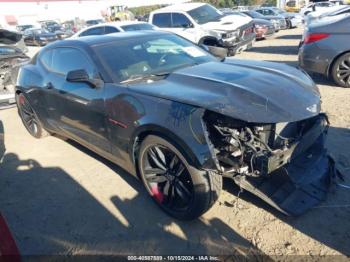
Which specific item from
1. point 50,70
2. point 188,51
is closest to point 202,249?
point 188,51

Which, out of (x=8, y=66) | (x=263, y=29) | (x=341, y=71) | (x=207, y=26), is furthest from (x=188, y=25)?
(x=263, y=29)

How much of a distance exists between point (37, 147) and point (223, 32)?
693cm

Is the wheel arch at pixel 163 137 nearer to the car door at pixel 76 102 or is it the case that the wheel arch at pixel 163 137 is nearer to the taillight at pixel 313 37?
the car door at pixel 76 102

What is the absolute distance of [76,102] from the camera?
3.92 meters

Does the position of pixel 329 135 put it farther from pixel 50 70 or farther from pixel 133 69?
pixel 50 70

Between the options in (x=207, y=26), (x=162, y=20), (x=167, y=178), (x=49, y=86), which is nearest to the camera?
(x=167, y=178)

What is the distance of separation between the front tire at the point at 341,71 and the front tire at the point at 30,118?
5.55 meters

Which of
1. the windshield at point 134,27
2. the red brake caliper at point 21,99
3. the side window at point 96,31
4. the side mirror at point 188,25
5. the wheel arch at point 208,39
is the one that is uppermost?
the windshield at point 134,27

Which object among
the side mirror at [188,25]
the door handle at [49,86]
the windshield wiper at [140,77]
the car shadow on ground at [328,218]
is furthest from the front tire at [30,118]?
the side mirror at [188,25]

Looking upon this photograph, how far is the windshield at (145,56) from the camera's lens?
143 inches

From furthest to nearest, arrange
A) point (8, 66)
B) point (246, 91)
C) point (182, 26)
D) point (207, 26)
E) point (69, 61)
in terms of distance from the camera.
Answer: point (182, 26) → point (207, 26) → point (8, 66) → point (69, 61) → point (246, 91)

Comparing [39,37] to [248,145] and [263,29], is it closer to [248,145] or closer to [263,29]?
[263,29]

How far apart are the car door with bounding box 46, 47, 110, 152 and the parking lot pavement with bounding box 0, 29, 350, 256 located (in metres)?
0.54

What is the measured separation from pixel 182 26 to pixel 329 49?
5655 mm
